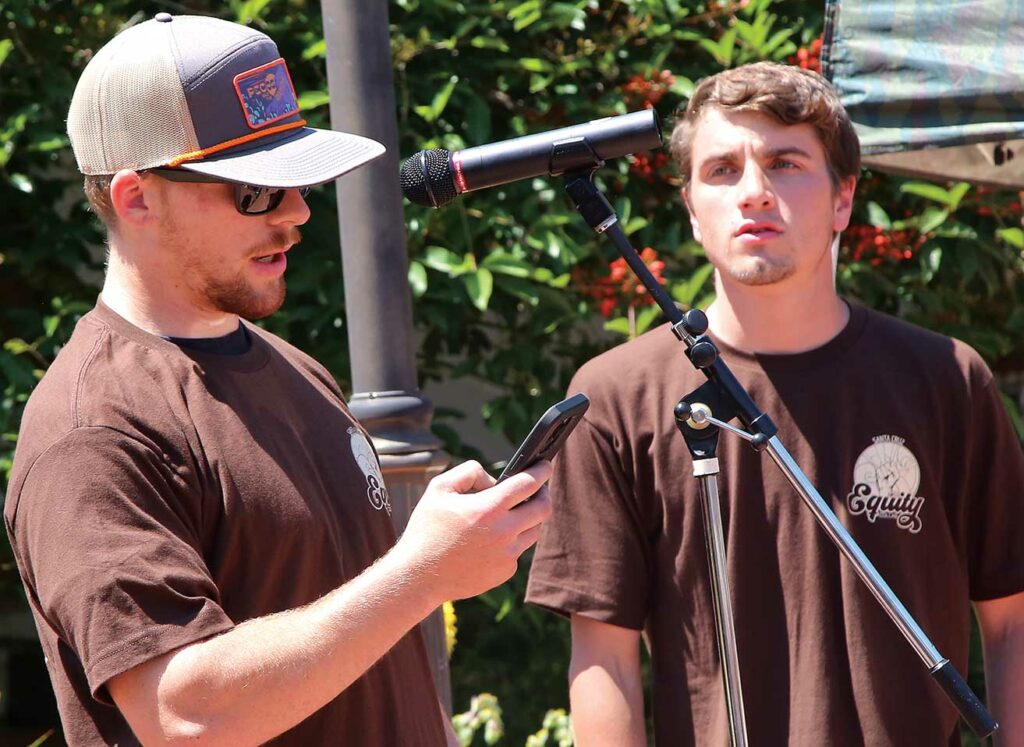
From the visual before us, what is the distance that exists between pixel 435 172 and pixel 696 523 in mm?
747

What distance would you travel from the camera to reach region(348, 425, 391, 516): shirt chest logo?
2.02 meters

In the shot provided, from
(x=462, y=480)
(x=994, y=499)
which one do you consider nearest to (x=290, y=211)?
(x=462, y=480)

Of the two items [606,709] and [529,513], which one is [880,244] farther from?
[529,513]

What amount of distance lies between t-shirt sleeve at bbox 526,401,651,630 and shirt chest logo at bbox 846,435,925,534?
37cm

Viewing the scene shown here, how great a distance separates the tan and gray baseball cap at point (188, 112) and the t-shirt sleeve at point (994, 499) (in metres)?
1.19

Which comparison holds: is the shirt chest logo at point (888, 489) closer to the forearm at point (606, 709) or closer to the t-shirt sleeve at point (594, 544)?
the t-shirt sleeve at point (594, 544)

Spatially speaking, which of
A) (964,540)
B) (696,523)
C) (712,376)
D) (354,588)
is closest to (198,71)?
(354,588)

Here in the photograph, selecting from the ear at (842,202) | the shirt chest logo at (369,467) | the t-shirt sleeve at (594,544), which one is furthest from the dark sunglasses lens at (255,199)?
the ear at (842,202)

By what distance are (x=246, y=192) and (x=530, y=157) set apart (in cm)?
42

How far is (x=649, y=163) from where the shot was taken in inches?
155

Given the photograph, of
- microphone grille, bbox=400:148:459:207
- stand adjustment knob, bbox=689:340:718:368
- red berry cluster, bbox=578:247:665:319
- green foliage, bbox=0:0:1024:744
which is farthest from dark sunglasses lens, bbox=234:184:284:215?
red berry cluster, bbox=578:247:665:319

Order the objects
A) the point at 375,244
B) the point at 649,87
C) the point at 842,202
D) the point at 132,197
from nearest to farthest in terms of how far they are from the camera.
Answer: the point at 132,197, the point at 842,202, the point at 375,244, the point at 649,87

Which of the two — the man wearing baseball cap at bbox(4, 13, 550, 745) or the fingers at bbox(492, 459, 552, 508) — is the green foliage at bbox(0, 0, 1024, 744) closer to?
the man wearing baseball cap at bbox(4, 13, 550, 745)

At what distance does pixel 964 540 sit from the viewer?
2.41 metres
